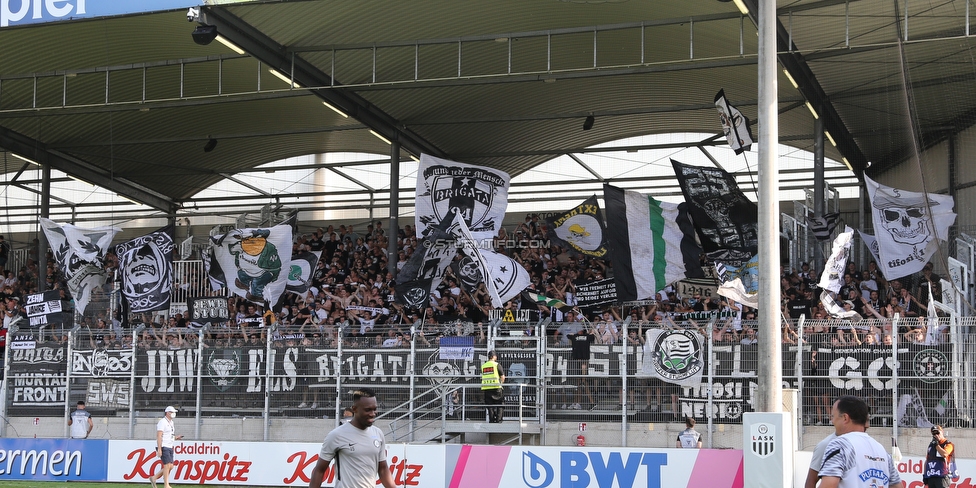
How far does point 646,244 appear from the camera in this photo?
2503 centimetres

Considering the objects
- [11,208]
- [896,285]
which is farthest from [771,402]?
[11,208]

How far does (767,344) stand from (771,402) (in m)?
0.88

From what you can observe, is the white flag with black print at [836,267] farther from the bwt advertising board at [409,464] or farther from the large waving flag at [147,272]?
the large waving flag at [147,272]

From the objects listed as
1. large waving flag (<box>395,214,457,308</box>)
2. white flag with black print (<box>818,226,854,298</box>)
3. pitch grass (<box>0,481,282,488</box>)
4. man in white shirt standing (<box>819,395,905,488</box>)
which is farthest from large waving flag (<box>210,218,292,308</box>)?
man in white shirt standing (<box>819,395,905,488</box>)

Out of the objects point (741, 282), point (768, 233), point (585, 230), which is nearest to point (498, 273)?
point (585, 230)

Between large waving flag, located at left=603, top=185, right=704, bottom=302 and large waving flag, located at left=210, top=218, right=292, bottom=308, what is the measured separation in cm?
868

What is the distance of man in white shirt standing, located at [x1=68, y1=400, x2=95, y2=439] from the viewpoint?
2417cm

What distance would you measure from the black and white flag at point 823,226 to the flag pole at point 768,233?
11119 mm

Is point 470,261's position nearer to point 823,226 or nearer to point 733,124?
point 733,124

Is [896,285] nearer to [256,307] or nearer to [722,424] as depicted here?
[722,424]

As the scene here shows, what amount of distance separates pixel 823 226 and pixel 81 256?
19.6 meters

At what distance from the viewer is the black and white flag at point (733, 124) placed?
23125 mm

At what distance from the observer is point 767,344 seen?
16.8 meters

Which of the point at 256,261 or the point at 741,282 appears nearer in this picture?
the point at 741,282
